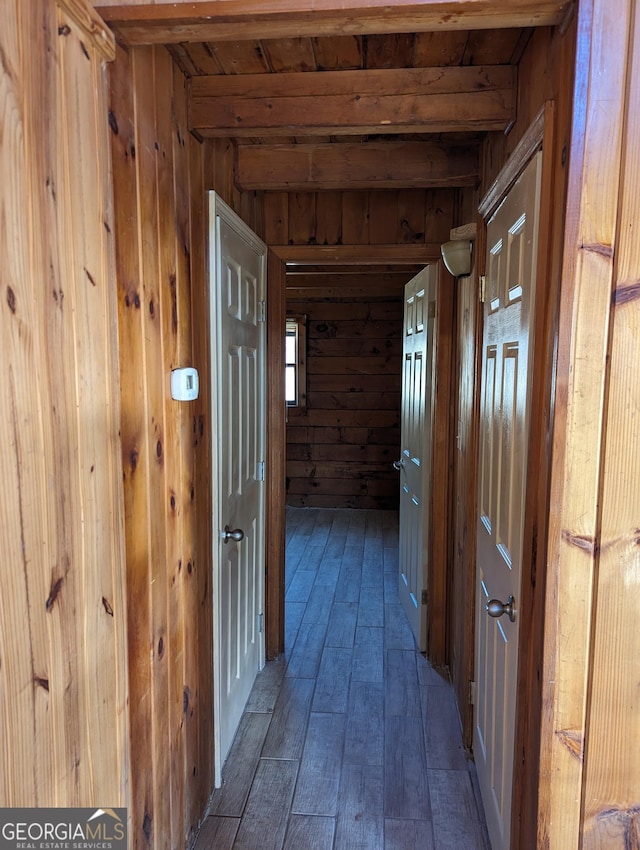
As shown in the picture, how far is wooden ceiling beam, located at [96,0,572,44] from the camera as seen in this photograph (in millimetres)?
998

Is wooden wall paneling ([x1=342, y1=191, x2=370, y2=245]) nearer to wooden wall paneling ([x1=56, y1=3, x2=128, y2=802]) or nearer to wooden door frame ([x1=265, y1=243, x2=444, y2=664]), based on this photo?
wooden door frame ([x1=265, y1=243, x2=444, y2=664])

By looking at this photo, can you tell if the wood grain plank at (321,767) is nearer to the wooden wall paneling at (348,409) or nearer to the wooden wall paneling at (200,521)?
the wooden wall paneling at (200,521)

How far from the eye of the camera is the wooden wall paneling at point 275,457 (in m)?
2.66

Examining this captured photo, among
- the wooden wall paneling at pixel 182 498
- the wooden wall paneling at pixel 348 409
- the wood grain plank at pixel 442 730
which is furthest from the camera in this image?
the wooden wall paneling at pixel 348 409

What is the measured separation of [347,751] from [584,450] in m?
1.72

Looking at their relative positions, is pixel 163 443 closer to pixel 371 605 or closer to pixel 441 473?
pixel 441 473

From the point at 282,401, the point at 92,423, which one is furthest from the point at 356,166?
the point at 92,423

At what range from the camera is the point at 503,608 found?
4.68ft

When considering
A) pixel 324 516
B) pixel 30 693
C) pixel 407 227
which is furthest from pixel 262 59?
pixel 324 516

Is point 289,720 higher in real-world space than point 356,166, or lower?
lower

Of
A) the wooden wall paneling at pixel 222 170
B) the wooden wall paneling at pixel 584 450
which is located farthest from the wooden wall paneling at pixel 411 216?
Result: the wooden wall paneling at pixel 584 450

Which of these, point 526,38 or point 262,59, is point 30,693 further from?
point 526,38

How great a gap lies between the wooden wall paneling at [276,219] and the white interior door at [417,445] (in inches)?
29.5

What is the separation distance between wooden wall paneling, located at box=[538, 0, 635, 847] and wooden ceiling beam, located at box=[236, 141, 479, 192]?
1181 mm
